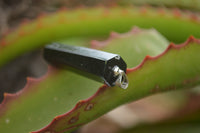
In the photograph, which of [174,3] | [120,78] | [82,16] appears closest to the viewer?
[120,78]

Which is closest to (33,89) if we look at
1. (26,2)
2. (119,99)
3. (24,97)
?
(24,97)

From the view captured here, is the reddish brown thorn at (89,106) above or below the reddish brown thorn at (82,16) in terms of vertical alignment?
above

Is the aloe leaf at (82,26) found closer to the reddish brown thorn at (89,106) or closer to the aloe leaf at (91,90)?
the aloe leaf at (91,90)

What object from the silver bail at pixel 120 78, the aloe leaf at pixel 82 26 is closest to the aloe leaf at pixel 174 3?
the aloe leaf at pixel 82 26

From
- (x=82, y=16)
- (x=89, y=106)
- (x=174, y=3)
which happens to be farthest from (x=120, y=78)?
(x=174, y=3)

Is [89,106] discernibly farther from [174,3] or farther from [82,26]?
[174,3]

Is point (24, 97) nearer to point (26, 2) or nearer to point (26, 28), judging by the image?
point (26, 28)

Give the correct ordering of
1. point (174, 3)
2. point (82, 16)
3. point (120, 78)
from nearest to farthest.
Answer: point (120, 78), point (82, 16), point (174, 3)

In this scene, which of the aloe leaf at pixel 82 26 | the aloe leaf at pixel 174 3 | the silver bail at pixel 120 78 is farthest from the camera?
the aloe leaf at pixel 174 3

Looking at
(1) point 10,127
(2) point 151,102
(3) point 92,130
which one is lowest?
(3) point 92,130
